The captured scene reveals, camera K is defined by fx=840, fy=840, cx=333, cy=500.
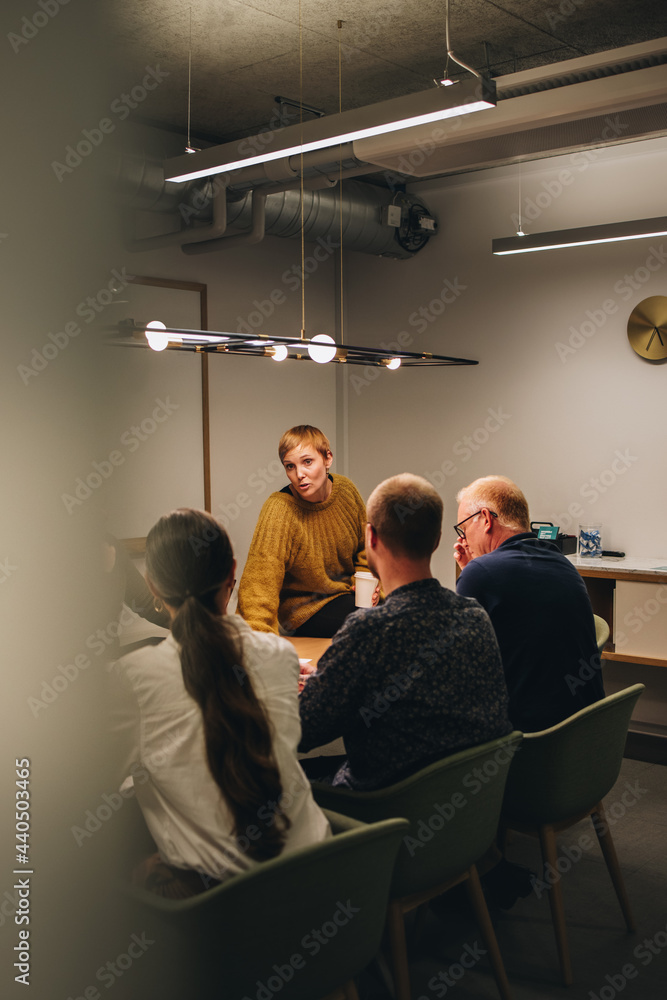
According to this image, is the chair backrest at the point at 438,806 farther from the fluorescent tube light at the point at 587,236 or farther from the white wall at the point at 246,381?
the white wall at the point at 246,381

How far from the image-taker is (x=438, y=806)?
5.73 feet

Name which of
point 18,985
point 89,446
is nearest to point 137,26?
point 89,446

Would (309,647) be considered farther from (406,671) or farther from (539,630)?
(406,671)

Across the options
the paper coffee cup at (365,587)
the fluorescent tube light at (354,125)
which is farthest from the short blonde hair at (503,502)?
the fluorescent tube light at (354,125)

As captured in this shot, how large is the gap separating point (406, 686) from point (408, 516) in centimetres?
37

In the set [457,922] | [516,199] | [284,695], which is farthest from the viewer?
[516,199]

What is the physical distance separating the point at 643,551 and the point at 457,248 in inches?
88.0

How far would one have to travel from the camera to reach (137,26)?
1.56ft

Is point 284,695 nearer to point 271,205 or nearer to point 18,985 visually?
point 18,985

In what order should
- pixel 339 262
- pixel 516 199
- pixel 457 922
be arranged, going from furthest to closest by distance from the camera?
pixel 339 262
pixel 516 199
pixel 457 922

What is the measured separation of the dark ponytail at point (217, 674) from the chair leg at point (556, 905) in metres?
1.04

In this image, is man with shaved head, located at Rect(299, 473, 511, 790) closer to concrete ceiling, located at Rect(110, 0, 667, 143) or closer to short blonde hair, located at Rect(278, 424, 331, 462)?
short blonde hair, located at Rect(278, 424, 331, 462)

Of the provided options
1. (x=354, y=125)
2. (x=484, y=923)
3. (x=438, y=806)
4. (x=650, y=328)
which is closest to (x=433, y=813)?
(x=438, y=806)

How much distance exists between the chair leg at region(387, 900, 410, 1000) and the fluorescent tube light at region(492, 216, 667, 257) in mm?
3306
